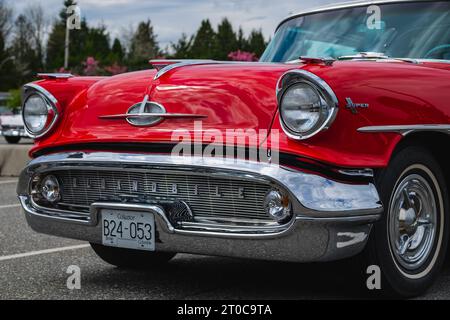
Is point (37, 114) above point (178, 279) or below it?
above

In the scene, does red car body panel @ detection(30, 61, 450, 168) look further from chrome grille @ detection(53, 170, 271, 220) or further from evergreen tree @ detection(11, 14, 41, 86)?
evergreen tree @ detection(11, 14, 41, 86)

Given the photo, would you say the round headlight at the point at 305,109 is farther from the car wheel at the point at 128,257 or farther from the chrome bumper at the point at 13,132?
the chrome bumper at the point at 13,132

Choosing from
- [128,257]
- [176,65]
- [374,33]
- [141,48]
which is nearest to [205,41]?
[141,48]

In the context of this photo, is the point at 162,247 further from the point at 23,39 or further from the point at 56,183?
the point at 23,39

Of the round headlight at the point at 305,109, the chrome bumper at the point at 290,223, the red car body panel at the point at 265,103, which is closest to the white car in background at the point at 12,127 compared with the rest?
the red car body panel at the point at 265,103

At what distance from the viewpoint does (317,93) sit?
334 cm

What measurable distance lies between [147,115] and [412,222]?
4.39ft

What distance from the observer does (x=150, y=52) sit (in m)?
55.0

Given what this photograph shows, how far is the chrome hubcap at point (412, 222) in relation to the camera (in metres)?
3.61

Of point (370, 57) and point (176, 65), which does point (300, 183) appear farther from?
point (370, 57)
